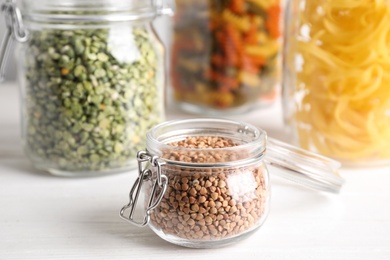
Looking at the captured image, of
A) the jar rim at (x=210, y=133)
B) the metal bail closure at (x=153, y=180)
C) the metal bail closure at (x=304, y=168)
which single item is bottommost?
the metal bail closure at (x=304, y=168)

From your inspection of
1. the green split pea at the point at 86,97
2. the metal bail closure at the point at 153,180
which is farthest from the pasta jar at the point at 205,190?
the green split pea at the point at 86,97

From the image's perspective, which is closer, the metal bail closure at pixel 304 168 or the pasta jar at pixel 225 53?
the metal bail closure at pixel 304 168

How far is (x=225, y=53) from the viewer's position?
41.8 inches

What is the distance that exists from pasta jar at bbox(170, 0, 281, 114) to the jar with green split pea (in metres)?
0.20

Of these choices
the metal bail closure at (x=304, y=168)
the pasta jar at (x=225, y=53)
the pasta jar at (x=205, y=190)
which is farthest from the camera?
the pasta jar at (x=225, y=53)

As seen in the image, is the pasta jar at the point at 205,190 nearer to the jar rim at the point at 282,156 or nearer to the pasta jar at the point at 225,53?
the jar rim at the point at 282,156

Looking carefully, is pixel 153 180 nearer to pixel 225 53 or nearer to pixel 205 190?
pixel 205 190

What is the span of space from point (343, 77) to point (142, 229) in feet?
1.14

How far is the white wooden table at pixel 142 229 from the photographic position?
64 centimetres

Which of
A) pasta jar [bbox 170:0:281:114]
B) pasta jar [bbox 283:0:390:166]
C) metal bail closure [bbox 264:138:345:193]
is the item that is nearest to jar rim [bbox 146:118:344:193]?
metal bail closure [bbox 264:138:345:193]

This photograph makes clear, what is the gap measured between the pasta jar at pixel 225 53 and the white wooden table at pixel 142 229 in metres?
0.27

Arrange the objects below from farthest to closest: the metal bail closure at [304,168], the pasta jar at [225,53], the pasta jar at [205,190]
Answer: the pasta jar at [225,53], the metal bail closure at [304,168], the pasta jar at [205,190]

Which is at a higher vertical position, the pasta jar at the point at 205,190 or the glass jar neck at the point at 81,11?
the glass jar neck at the point at 81,11

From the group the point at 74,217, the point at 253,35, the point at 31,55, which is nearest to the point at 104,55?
the point at 31,55
